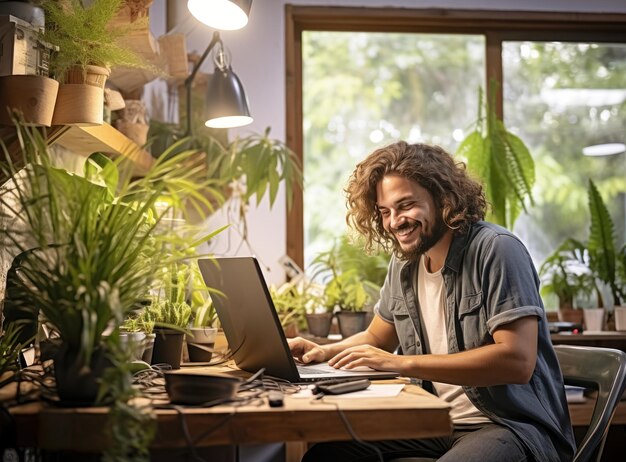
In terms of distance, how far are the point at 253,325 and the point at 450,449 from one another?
584 mm

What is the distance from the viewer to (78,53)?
184 centimetres

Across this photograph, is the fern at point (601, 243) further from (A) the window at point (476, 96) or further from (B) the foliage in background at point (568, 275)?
(A) the window at point (476, 96)

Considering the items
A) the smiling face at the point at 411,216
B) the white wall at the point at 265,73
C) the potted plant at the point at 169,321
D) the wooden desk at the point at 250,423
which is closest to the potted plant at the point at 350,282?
the white wall at the point at 265,73

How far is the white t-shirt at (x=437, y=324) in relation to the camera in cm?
200

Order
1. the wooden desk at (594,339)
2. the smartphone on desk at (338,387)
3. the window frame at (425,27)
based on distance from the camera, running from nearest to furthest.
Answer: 1. the smartphone on desk at (338,387)
2. the wooden desk at (594,339)
3. the window frame at (425,27)

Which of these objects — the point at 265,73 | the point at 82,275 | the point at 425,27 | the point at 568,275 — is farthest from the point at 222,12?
the point at 568,275

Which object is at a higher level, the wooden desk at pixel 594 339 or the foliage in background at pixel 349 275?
the foliage in background at pixel 349 275

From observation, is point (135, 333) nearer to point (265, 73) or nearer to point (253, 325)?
point (253, 325)

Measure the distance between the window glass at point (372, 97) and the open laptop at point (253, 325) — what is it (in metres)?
2.11

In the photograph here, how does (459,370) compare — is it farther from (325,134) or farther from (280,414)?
(325,134)

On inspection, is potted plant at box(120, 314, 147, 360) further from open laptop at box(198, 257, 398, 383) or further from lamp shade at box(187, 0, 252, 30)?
lamp shade at box(187, 0, 252, 30)

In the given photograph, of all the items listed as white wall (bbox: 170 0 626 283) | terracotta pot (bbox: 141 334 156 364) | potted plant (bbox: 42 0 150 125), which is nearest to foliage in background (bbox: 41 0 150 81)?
potted plant (bbox: 42 0 150 125)

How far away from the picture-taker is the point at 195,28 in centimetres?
375

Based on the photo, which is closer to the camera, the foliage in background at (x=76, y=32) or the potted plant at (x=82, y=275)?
the potted plant at (x=82, y=275)
